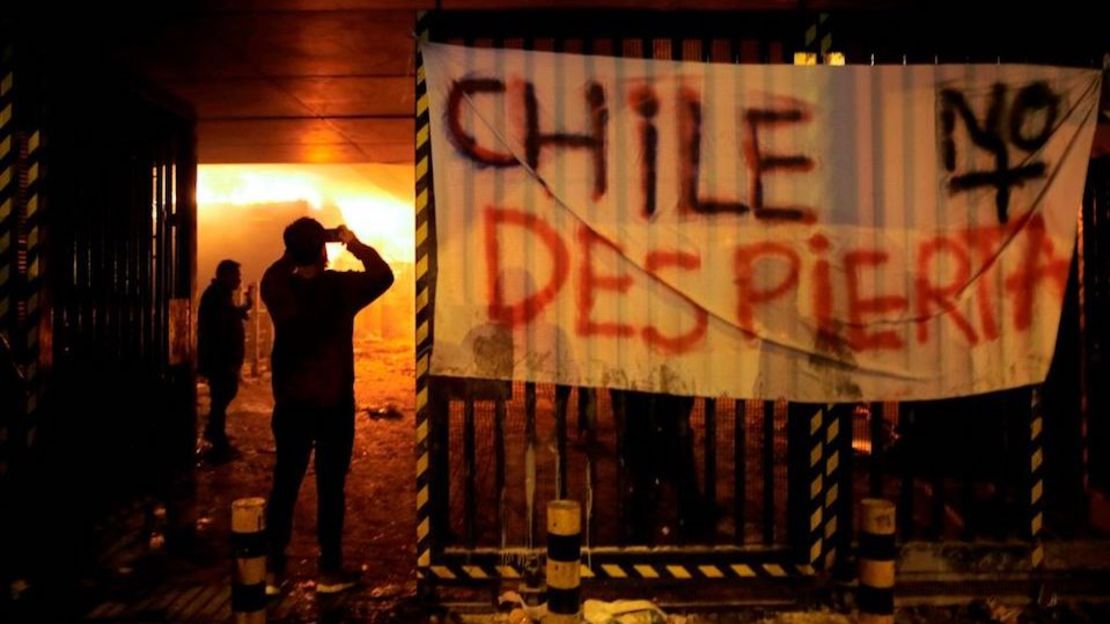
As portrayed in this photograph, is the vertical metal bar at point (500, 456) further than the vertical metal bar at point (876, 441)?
No

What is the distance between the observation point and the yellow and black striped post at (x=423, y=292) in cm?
468

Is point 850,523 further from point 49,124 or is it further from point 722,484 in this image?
point 49,124

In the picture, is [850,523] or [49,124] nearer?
[850,523]

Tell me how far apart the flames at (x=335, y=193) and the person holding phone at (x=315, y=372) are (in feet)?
30.0

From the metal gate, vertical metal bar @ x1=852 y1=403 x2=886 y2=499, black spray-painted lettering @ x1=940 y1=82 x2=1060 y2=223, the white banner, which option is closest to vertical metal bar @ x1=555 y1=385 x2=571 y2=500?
the white banner

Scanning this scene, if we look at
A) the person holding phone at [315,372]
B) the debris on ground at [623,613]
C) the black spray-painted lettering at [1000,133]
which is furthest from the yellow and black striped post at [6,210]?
the black spray-painted lettering at [1000,133]

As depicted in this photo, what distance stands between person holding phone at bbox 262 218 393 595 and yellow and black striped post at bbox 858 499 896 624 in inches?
118

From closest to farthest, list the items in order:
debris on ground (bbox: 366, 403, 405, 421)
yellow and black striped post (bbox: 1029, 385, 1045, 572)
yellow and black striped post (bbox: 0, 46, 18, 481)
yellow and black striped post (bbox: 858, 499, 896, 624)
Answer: yellow and black striped post (bbox: 858, 499, 896, 624)
yellow and black striped post (bbox: 1029, 385, 1045, 572)
yellow and black striped post (bbox: 0, 46, 18, 481)
debris on ground (bbox: 366, 403, 405, 421)

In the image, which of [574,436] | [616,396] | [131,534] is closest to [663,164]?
[616,396]

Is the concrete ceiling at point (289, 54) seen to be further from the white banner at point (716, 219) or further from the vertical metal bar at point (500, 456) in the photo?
the vertical metal bar at point (500, 456)

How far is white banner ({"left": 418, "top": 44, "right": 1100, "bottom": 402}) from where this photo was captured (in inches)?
181

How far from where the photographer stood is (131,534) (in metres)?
6.07

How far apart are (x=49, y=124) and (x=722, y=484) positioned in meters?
6.49

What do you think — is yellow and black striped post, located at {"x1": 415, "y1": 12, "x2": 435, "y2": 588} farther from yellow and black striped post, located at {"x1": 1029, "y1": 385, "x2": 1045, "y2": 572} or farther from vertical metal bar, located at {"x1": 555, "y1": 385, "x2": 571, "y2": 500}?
yellow and black striped post, located at {"x1": 1029, "y1": 385, "x2": 1045, "y2": 572}
